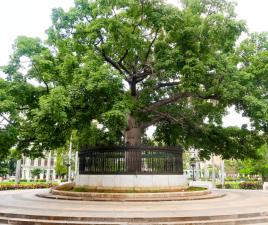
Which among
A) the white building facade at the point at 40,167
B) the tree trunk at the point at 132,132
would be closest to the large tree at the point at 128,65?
the tree trunk at the point at 132,132

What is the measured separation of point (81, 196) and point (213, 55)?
11.5 m

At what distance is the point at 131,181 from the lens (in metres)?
18.1

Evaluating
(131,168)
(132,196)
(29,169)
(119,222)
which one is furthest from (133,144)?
(29,169)

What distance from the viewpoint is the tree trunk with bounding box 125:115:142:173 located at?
1850 cm

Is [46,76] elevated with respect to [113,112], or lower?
elevated

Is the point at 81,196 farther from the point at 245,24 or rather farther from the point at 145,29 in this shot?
the point at 245,24

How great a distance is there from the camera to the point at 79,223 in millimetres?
9617

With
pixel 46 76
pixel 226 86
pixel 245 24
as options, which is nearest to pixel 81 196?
pixel 46 76

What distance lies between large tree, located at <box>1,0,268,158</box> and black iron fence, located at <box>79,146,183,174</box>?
3.71 feet

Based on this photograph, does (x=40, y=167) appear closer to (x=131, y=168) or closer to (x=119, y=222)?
(x=131, y=168)

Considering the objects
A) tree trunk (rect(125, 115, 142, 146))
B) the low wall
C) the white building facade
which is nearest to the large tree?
tree trunk (rect(125, 115, 142, 146))

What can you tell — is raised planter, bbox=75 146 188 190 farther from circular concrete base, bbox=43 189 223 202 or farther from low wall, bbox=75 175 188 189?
circular concrete base, bbox=43 189 223 202

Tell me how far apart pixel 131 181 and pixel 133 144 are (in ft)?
8.63

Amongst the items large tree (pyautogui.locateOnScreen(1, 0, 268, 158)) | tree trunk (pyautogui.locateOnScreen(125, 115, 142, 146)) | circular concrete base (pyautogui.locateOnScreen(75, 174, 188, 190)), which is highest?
large tree (pyautogui.locateOnScreen(1, 0, 268, 158))
